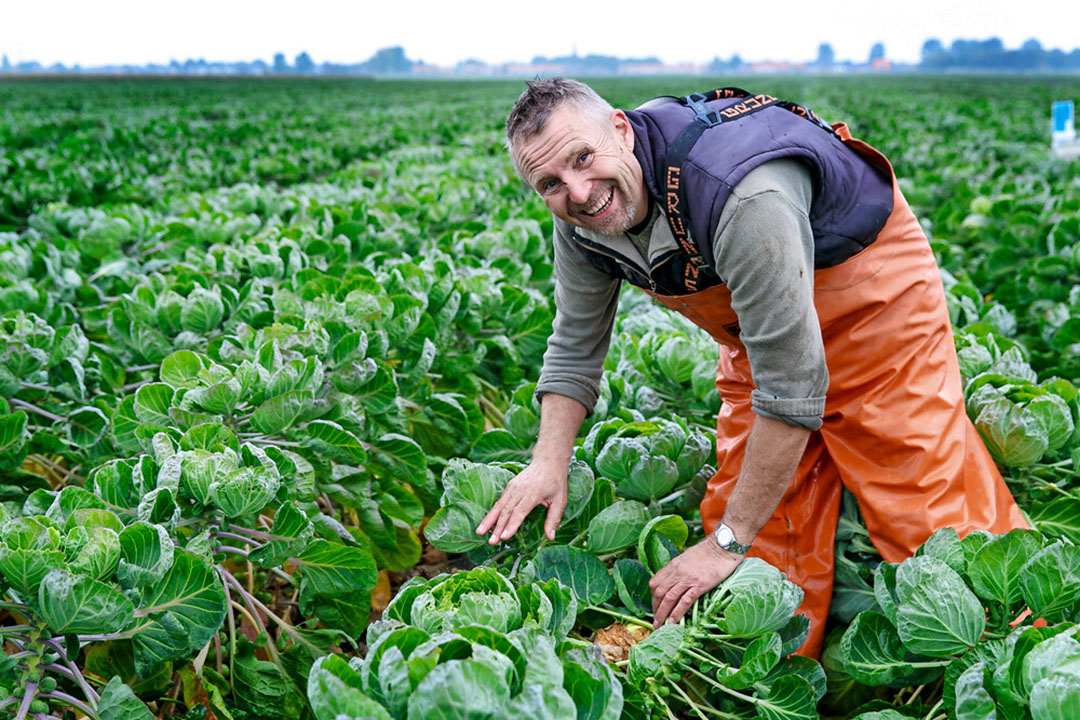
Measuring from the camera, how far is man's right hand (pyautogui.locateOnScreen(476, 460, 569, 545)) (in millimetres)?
1900

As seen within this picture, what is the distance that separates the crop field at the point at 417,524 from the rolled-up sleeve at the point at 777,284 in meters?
0.36

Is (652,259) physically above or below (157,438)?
above

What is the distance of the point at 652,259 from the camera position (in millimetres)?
1849

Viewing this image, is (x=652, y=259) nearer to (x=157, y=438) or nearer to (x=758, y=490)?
(x=758, y=490)

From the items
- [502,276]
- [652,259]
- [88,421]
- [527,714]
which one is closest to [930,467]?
[652,259]

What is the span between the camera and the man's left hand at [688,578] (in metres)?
1.73

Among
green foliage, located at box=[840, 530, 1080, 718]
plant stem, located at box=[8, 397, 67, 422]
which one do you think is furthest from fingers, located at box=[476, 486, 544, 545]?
plant stem, located at box=[8, 397, 67, 422]

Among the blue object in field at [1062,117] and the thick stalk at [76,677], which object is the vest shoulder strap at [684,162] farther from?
the blue object in field at [1062,117]

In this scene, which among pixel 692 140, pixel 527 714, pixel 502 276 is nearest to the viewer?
pixel 527 714

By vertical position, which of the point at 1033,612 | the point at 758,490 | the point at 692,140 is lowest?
the point at 1033,612

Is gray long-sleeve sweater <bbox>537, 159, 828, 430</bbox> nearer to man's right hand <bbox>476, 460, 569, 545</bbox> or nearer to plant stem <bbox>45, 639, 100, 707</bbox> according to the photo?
man's right hand <bbox>476, 460, 569, 545</bbox>

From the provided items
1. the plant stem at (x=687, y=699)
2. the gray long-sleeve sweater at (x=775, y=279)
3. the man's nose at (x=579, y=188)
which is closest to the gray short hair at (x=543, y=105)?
the man's nose at (x=579, y=188)

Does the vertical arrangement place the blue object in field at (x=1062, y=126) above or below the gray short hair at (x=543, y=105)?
below

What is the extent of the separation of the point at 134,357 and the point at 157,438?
1457 mm
